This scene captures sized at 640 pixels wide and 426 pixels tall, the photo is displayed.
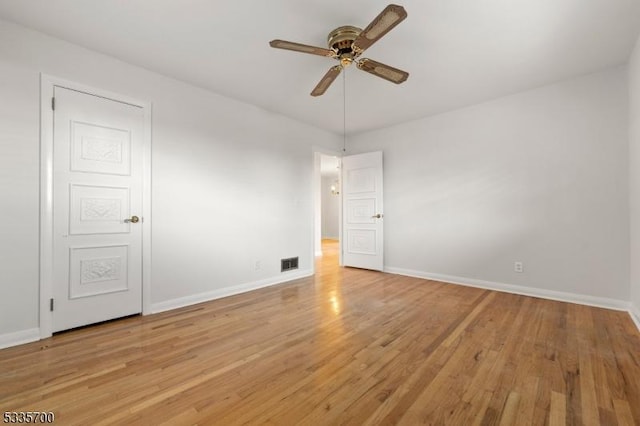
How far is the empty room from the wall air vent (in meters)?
0.10

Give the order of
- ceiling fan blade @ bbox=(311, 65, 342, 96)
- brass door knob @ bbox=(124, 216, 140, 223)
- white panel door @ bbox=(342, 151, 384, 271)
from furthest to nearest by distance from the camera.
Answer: white panel door @ bbox=(342, 151, 384, 271)
brass door knob @ bbox=(124, 216, 140, 223)
ceiling fan blade @ bbox=(311, 65, 342, 96)

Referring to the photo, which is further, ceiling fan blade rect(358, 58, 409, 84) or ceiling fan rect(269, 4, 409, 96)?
ceiling fan blade rect(358, 58, 409, 84)

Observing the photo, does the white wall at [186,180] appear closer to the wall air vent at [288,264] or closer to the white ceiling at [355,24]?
the wall air vent at [288,264]

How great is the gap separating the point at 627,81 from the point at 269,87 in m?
3.98

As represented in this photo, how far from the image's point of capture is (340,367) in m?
1.87

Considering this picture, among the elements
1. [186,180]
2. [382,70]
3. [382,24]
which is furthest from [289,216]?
[382,24]

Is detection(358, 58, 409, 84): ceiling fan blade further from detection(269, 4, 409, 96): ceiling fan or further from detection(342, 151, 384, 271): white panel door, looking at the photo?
detection(342, 151, 384, 271): white panel door

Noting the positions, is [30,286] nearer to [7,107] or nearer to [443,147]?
[7,107]

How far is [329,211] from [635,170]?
29.1 feet

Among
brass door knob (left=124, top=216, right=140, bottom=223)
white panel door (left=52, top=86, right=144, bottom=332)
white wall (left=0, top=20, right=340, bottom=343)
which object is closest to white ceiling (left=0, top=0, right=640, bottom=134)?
white wall (left=0, top=20, right=340, bottom=343)

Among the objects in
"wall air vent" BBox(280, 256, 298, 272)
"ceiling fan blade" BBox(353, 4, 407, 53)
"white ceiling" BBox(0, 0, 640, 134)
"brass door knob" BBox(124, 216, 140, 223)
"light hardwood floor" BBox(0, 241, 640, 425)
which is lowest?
"light hardwood floor" BBox(0, 241, 640, 425)

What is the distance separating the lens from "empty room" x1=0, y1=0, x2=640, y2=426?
5.52 ft

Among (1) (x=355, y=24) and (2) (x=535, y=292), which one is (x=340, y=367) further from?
(2) (x=535, y=292)

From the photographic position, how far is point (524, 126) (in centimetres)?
353
